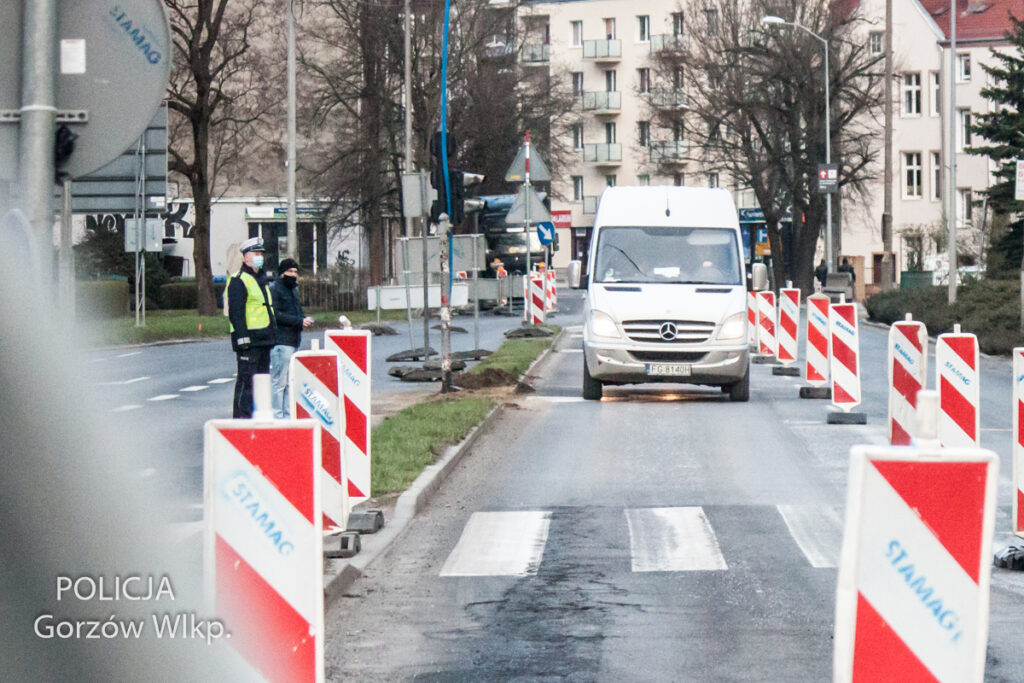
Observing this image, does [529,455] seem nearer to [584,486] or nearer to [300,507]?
[584,486]

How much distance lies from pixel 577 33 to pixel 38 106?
9881 cm

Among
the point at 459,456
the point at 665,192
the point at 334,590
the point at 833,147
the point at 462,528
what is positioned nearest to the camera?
the point at 334,590

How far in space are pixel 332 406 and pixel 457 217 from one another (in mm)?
11075

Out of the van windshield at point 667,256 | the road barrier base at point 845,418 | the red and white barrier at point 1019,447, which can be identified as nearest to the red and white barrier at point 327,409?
the red and white barrier at point 1019,447

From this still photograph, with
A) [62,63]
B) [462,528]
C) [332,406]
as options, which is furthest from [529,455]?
[62,63]

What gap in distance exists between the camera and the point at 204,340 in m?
39.5

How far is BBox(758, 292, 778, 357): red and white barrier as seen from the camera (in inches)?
1107

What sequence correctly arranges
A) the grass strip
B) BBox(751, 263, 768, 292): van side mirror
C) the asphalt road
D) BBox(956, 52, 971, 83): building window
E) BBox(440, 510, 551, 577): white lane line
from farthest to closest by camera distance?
BBox(956, 52, 971, 83): building window → BBox(751, 263, 768, 292): van side mirror → the grass strip → BBox(440, 510, 551, 577): white lane line → the asphalt road

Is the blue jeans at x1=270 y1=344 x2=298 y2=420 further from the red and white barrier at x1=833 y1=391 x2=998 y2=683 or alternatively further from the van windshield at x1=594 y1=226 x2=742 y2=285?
the red and white barrier at x1=833 y1=391 x2=998 y2=683

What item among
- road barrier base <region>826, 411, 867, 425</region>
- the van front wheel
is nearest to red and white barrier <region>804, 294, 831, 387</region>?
road barrier base <region>826, 411, 867, 425</region>

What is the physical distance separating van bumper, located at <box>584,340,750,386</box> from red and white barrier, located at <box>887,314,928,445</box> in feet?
21.7

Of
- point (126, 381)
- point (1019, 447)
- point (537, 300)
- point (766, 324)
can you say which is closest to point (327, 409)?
point (1019, 447)

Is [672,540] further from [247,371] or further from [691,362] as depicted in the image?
[691,362]

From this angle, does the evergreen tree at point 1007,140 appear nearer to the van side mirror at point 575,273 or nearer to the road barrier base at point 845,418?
the van side mirror at point 575,273
